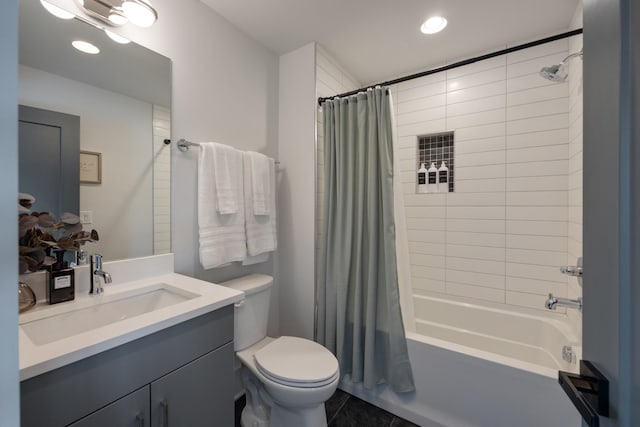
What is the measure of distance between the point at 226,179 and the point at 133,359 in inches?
39.9

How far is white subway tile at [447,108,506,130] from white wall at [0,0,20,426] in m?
2.48

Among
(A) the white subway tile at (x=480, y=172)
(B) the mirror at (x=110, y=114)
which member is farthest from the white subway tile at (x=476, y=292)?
(B) the mirror at (x=110, y=114)

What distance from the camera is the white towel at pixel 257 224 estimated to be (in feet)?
5.75

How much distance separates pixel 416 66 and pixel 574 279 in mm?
1958

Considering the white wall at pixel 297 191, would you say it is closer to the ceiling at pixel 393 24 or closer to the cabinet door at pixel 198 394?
the ceiling at pixel 393 24

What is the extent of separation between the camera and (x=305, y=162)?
6.72 feet

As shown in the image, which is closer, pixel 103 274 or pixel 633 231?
pixel 633 231

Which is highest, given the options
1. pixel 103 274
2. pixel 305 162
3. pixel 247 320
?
pixel 305 162

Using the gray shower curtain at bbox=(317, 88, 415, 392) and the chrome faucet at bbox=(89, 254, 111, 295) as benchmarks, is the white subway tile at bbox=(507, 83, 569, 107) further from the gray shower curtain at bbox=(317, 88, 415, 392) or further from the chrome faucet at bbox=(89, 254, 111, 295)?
the chrome faucet at bbox=(89, 254, 111, 295)

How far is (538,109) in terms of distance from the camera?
1.92 meters

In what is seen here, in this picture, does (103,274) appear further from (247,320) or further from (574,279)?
(574,279)

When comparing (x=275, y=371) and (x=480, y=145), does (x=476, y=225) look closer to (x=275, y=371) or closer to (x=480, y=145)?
(x=480, y=145)

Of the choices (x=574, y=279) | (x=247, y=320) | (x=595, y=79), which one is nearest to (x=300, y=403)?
(x=247, y=320)

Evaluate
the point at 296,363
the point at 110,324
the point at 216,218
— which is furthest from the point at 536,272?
the point at 110,324
